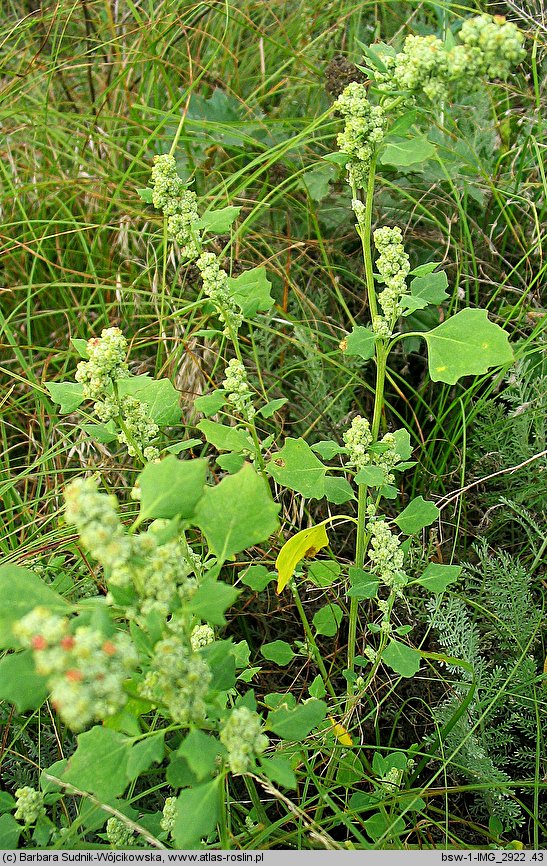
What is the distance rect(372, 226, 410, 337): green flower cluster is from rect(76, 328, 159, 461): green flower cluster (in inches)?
19.1

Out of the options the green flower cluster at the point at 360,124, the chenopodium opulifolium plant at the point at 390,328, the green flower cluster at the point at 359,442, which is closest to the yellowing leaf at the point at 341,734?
the chenopodium opulifolium plant at the point at 390,328

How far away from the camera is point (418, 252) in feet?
8.54

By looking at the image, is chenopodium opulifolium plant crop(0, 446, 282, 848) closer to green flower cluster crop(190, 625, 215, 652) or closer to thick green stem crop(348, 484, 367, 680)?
green flower cluster crop(190, 625, 215, 652)

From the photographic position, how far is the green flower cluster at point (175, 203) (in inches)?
57.5

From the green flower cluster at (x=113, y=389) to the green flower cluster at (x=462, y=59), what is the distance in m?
0.66

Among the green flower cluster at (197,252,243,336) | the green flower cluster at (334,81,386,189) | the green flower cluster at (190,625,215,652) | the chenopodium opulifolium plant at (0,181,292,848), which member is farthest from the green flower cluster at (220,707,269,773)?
the green flower cluster at (334,81,386,189)

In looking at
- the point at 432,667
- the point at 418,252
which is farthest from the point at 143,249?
the point at 432,667

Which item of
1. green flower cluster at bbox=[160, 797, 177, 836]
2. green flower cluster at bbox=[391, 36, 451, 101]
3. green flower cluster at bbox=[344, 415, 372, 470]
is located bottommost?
green flower cluster at bbox=[160, 797, 177, 836]

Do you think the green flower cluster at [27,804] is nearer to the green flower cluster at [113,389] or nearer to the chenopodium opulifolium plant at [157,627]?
the chenopodium opulifolium plant at [157,627]

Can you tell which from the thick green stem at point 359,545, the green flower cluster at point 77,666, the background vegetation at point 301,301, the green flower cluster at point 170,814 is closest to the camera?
the green flower cluster at point 77,666

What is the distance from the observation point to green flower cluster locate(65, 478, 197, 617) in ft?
3.07

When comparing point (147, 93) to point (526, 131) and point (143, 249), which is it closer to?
point (143, 249)

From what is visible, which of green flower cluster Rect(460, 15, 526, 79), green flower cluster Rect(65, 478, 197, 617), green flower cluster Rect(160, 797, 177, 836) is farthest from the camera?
green flower cluster Rect(160, 797, 177, 836)

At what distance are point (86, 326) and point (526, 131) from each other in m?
1.75
